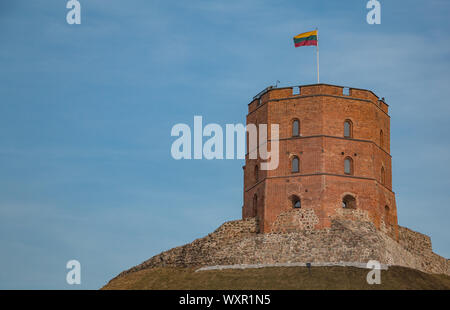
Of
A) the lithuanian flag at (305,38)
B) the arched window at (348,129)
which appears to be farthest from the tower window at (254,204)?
the lithuanian flag at (305,38)

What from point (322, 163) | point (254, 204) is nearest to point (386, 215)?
point (322, 163)

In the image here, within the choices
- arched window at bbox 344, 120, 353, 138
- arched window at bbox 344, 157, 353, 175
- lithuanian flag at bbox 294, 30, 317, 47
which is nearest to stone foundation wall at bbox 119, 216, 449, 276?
arched window at bbox 344, 157, 353, 175

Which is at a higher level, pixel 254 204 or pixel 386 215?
pixel 254 204

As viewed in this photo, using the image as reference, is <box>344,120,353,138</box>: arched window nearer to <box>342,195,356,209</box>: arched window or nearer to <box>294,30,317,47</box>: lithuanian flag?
<box>342,195,356,209</box>: arched window

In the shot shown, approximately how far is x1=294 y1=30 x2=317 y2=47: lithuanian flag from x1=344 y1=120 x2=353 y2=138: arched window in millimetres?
5941

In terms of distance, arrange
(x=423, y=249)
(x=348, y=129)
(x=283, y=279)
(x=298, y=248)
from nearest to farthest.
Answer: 1. (x=283, y=279)
2. (x=298, y=248)
3. (x=348, y=129)
4. (x=423, y=249)

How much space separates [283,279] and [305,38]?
17.7 m

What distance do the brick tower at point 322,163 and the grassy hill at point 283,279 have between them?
5105mm

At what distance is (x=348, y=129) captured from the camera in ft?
211

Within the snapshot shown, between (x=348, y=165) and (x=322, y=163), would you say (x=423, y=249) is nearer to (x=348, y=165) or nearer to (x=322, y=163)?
(x=348, y=165)

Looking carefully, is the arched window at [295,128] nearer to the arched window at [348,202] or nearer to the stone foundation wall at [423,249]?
the arched window at [348,202]

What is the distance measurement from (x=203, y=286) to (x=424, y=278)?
44.1 feet

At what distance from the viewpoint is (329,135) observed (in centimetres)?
6359
